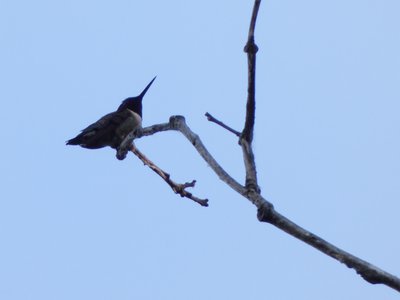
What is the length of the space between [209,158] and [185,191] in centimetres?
76

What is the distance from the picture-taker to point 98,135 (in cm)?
1053

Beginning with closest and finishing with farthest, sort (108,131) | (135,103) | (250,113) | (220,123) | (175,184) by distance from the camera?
(250,113)
(220,123)
(175,184)
(108,131)
(135,103)

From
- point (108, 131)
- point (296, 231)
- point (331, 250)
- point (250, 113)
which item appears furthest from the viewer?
point (108, 131)

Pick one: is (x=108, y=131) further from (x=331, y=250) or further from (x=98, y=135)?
(x=331, y=250)

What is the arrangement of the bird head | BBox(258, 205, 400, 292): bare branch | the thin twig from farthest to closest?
the bird head
the thin twig
BBox(258, 205, 400, 292): bare branch

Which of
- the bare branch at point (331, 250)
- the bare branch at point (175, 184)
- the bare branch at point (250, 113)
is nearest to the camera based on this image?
the bare branch at point (331, 250)

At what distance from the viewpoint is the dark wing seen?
10.5 metres

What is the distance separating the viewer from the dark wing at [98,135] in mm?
10484

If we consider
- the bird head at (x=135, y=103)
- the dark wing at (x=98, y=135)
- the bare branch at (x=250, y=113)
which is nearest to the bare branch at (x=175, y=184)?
the bare branch at (x=250, y=113)

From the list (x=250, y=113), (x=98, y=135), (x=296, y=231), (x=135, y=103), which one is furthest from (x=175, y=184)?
(x=135, y=103)

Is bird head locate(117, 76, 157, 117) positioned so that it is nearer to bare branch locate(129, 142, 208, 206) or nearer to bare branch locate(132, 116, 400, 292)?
bare branch locate(129, 142, 208, 206)

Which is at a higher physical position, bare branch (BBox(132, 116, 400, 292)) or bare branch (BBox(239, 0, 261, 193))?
bare branch (BBox(239, 0, 261, 193))

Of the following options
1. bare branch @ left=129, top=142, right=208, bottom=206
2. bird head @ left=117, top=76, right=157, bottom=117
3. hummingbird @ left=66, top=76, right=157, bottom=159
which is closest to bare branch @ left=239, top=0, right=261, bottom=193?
bare branch @ left=129, top=142, right=208, bottom=206

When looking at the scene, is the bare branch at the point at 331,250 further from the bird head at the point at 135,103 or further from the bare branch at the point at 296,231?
Answer: the bird head at the point at 135,103
